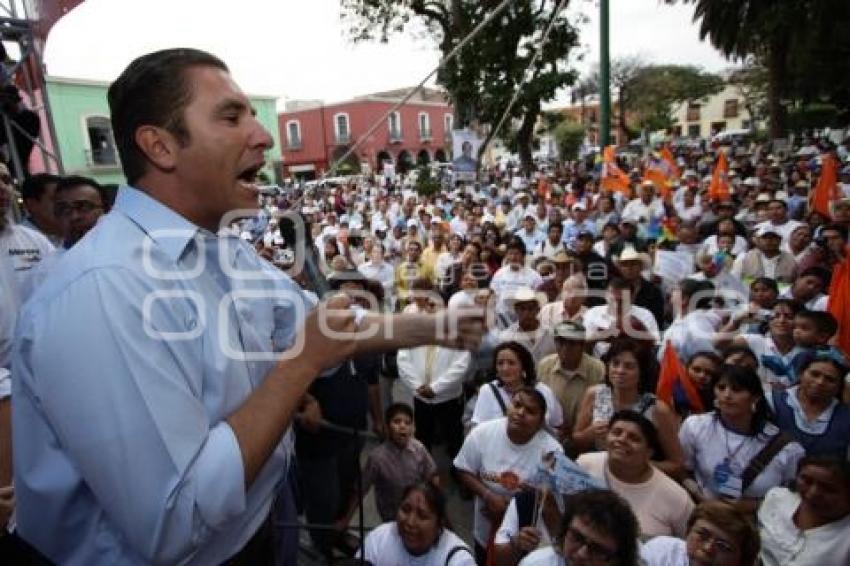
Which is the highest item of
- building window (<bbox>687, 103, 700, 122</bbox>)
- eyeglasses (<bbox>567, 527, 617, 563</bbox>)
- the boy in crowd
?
building window (<bbox>687, 103, 700, 122</bbox>)

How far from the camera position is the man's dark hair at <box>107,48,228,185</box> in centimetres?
108

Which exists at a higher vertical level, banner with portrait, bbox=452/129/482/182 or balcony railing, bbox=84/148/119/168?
balcony railing, bbox=84/148/119/168

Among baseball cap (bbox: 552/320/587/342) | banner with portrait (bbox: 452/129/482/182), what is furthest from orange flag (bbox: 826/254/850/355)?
banner with portrait (bbox: 452/129/482/182)

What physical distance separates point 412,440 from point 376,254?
509 cm

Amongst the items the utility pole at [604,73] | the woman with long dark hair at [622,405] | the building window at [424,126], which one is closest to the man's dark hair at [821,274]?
the woman with long dark hair at [622,405]

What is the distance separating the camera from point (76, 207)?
2936mm

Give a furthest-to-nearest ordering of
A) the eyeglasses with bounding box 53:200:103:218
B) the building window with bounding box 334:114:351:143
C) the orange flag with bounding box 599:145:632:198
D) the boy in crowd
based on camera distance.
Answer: the building window with bounding box 334:114:351:143 → the orange flag with bounding box 599:145:632:198 → the boy in crowd → the eyeglasses with bounding box 53:200:103:218

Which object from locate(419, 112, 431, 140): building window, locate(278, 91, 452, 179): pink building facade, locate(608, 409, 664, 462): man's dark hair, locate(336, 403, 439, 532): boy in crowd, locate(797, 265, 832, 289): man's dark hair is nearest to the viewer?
locate(608, 409, 664, 462): man's dark hair

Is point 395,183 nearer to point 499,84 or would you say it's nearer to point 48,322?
point 499,84

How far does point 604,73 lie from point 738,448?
28.8 feet

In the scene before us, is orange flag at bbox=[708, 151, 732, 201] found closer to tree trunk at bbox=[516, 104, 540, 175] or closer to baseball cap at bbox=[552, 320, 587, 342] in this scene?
baseball cap at bbox=[552, 320, 587, 342]

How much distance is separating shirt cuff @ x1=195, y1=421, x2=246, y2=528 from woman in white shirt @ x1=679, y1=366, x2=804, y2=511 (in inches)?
126

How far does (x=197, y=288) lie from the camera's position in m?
1.08

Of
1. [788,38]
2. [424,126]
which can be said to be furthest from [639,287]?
[424,126]
